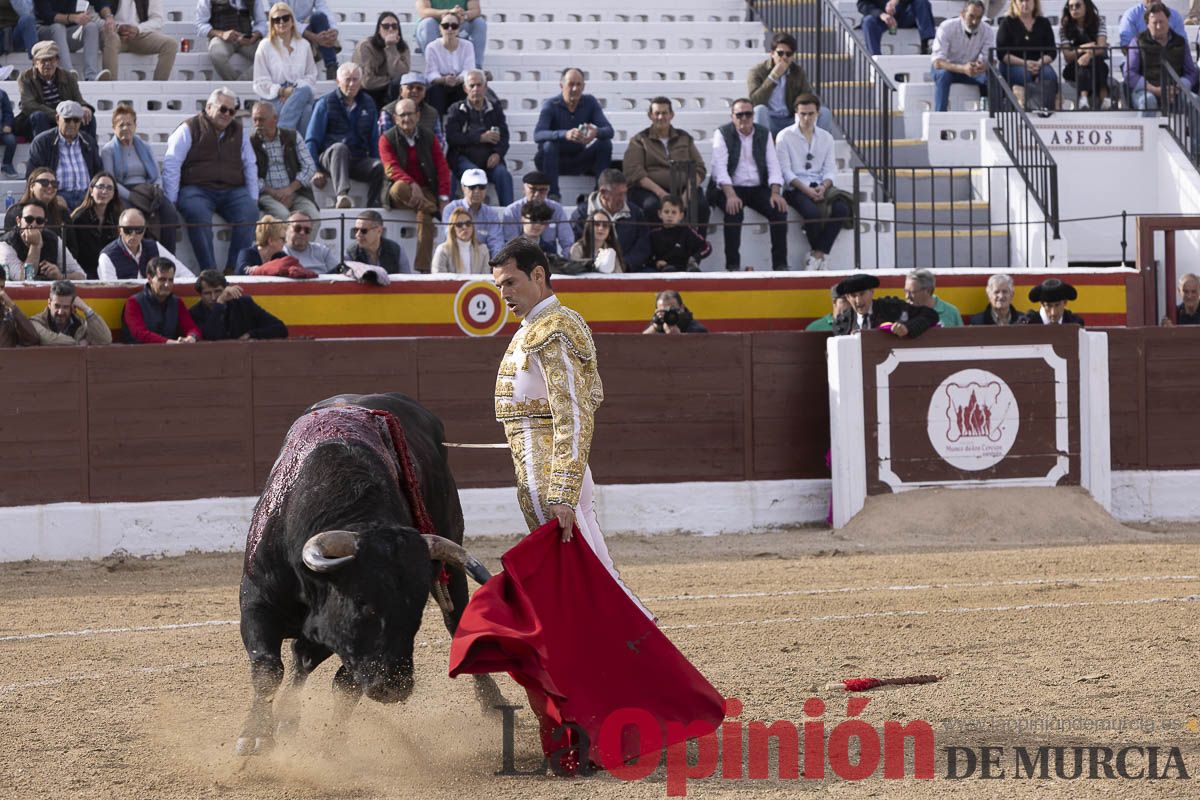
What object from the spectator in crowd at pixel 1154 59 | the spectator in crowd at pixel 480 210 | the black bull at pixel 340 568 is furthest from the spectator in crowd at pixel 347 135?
the black bull at pixel 340 568

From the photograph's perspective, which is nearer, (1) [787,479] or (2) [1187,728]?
(2) [1187,728]

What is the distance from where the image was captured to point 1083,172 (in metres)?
12.7

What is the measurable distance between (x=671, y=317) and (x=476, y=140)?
7.28ft

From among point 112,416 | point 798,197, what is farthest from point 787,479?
point 112,416

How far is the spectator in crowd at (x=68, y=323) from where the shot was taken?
28.8 ft

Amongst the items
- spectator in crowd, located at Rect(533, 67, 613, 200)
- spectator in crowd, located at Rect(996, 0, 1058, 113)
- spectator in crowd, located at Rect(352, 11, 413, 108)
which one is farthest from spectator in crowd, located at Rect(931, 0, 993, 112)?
spectator in crowd, located at Rect(352, 11, 413, 108)

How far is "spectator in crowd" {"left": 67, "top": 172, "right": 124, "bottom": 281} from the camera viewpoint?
9328 mm

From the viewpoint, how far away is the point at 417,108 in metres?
10.7

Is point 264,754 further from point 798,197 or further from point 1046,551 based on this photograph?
point 798,197

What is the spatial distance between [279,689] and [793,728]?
137 centimetres

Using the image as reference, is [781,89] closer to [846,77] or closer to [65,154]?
[846,77]

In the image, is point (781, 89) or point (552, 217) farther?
point (781, 89)

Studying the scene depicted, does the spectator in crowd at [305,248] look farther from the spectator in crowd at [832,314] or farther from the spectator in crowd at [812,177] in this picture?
the spectator in crowd at [812,177]

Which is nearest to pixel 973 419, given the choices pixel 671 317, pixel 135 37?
pixel 671 317
